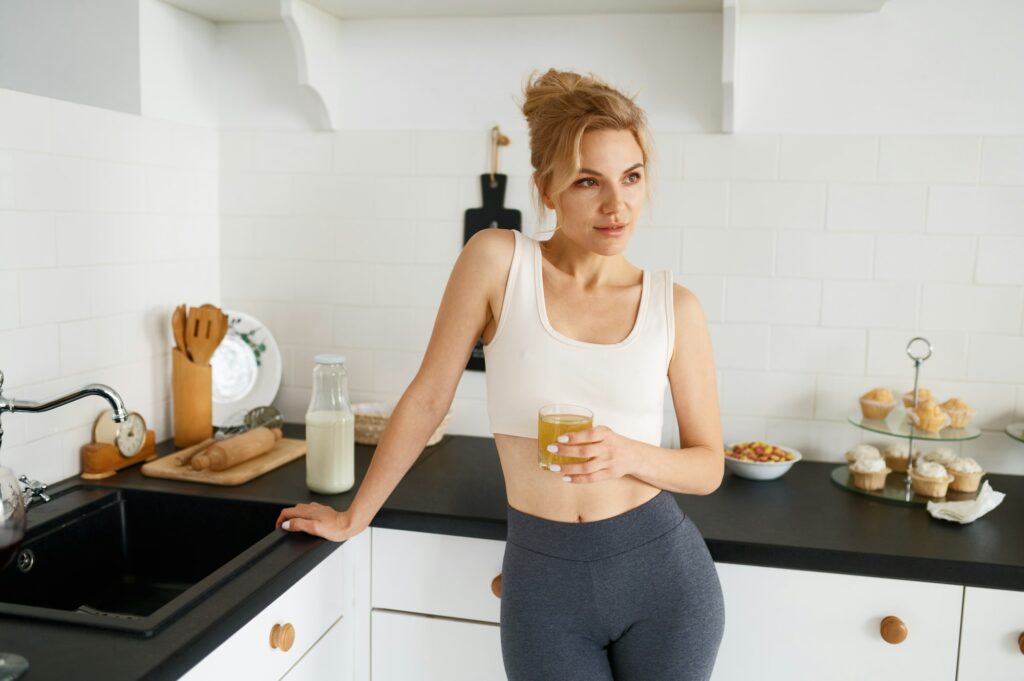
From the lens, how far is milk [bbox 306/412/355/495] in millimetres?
1784

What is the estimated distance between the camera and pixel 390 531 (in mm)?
1755

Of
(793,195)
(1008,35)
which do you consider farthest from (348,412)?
(1008,35)

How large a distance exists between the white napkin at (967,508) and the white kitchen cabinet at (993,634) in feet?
0.62

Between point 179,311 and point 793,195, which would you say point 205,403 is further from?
point 793,195

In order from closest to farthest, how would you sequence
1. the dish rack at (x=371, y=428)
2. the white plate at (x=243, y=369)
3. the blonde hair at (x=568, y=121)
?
the blonde hair at (x=568, y=121), the dish rack at (x=371, y=428), the white plate at (x=243, y=369)

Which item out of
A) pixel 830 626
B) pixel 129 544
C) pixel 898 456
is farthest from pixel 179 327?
pixel 898 456

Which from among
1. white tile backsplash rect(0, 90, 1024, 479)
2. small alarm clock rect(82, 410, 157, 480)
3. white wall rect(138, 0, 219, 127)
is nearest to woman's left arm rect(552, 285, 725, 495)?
white tile backsplash rect(0, 90, 1024, 479)

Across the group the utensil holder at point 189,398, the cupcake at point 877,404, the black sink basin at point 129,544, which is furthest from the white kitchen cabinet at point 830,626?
the utensil holder at point 189,398

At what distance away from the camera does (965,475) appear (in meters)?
1.88

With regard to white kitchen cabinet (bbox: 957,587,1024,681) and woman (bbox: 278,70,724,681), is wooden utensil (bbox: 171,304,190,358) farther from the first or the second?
white kitchen cabinet (bbox: 957,587,1024,681)

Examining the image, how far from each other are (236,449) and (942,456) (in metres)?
1.47

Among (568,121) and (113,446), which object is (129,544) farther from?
(568,121)

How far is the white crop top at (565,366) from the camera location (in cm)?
143

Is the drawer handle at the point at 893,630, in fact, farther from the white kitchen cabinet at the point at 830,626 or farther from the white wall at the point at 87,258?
the white wall at the point at 87,258
